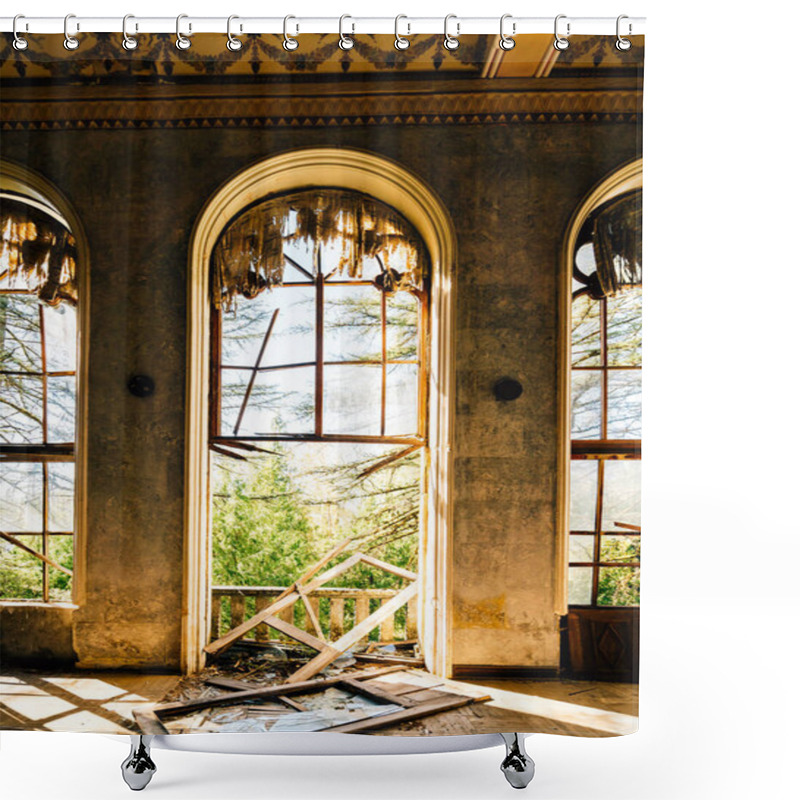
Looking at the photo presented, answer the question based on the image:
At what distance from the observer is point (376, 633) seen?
79.1 inches

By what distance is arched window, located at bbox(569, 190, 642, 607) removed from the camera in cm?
199

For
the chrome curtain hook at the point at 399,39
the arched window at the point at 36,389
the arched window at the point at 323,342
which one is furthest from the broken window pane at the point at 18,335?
the chrome curtain hook at the point at 399,39

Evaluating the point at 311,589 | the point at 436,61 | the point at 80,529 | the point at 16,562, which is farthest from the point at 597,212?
the point at 16,562

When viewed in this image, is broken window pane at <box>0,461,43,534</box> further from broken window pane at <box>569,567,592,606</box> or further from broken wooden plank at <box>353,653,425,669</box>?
broken window pane at <box>569,567,592,606</box>

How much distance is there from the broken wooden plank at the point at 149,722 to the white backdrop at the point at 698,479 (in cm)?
15

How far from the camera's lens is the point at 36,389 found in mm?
2035

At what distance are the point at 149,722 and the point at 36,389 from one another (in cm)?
80

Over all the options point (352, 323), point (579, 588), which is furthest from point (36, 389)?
point (579, 588)

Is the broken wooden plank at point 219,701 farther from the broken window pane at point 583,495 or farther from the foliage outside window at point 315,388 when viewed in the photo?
the broken window pane at point 583,495

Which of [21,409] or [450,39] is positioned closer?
[450,39]

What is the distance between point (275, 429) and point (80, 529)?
50 centimetres

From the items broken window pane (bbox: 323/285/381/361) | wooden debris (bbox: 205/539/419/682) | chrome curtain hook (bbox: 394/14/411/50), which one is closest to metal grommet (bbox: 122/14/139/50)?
chrome curtain hook (bbox: 394/14/411/50)

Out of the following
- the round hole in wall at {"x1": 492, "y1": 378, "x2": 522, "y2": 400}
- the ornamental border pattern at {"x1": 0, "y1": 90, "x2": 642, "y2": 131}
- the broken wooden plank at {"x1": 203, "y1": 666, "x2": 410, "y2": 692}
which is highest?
the ornamental border pattern at {"x1": 0, "y1": 90, "x2": 642, "y2": 131}

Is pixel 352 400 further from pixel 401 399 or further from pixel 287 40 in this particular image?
pixel 287 40
